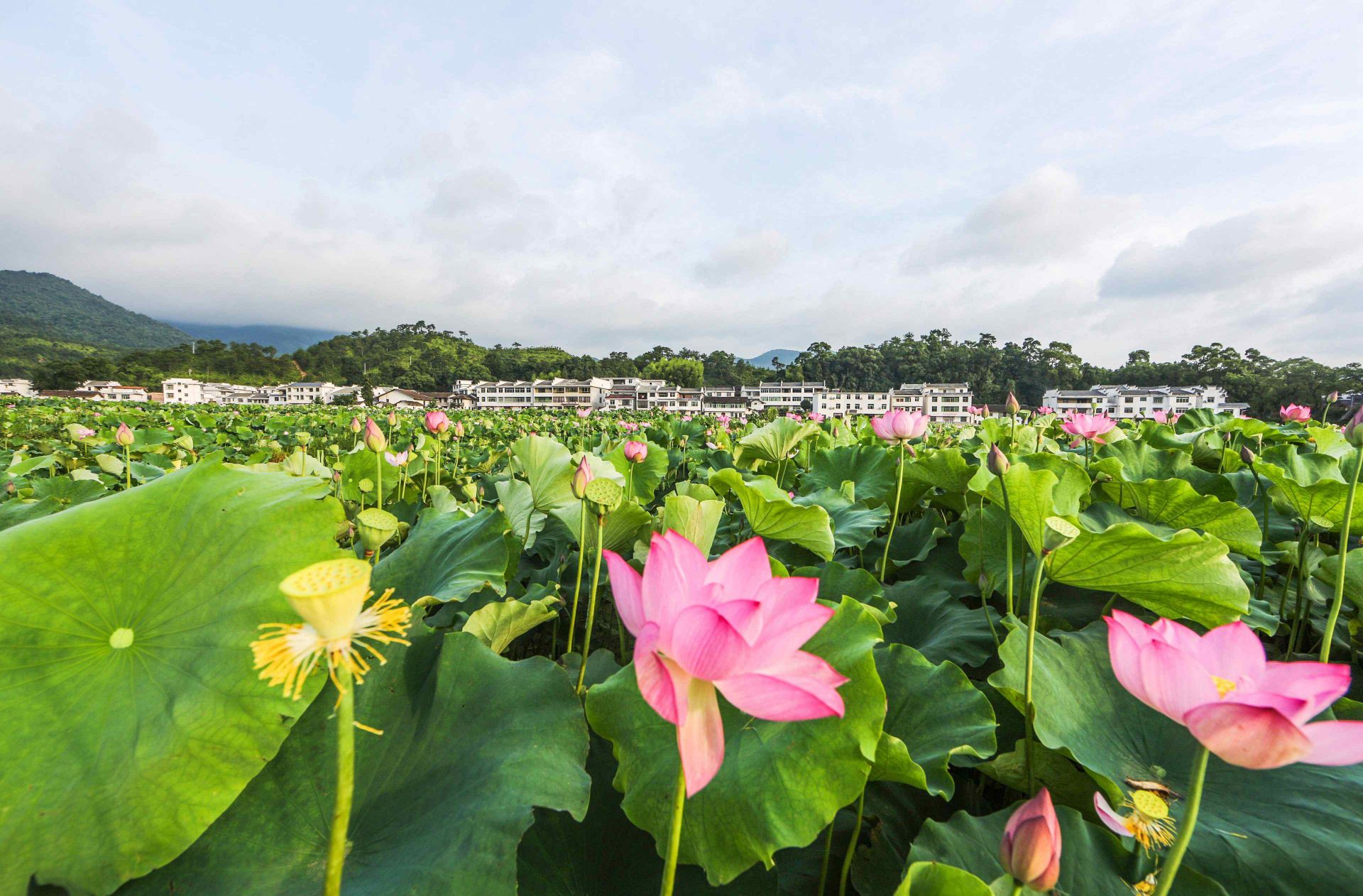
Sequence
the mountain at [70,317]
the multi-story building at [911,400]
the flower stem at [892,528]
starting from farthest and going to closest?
the mountain at [70,317], the multi-story building at [911,400], the flower stem at [892,528]

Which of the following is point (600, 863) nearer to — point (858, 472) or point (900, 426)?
point (900, 426)

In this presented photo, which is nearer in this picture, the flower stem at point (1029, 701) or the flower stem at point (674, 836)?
the flower stem at point (674, 836)

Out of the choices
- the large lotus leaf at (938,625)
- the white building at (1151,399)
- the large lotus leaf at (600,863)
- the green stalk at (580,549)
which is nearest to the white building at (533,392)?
the white building at (1151,399)

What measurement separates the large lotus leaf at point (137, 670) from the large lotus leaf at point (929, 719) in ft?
2.19

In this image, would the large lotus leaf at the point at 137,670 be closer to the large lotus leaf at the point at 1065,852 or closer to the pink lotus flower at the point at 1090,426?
the large lotus leaf at the point at 1065,852

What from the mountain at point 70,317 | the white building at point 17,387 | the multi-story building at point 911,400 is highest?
the mountain at point 70,317

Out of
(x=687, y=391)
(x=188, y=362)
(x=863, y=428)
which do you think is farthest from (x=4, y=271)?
(x=863, y=428)

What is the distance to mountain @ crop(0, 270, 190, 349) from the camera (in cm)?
11131

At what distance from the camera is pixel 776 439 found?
2242 millimetres

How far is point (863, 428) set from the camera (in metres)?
3.91

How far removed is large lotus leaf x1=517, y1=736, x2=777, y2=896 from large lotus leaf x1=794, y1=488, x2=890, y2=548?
0.80 meters

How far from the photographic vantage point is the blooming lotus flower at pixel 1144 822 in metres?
0.59

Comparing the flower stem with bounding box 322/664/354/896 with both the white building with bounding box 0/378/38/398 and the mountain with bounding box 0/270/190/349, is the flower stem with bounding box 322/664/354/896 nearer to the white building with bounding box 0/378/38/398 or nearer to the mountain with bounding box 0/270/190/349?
the white building with bounding box 0/378/38/398

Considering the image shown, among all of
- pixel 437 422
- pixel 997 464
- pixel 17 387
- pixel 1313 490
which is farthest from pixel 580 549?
pixel 17 387
